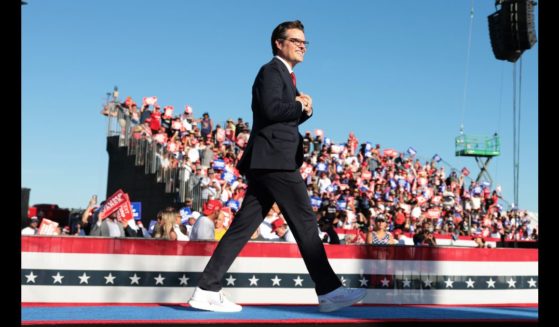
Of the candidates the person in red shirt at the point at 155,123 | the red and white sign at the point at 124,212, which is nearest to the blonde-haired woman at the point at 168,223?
the red and white sign at the point at 124,212

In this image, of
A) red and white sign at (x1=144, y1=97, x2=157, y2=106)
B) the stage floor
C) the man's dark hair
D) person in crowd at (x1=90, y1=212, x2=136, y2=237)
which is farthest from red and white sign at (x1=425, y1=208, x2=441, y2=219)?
the man's dark hair

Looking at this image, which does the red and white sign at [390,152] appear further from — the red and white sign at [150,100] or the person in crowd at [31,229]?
the person in crowd at [31,229]

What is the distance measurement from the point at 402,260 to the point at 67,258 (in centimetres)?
A: 375

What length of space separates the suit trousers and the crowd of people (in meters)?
5.37

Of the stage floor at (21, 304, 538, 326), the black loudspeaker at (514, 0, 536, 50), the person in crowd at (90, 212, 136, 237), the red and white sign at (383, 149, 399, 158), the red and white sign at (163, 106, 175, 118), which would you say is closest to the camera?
the stage floor at (21, 304, 538, 326)

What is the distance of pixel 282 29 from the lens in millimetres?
5082

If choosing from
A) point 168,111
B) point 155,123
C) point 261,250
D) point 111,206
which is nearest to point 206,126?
point 168,111

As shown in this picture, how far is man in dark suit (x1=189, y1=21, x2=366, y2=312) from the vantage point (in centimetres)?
486

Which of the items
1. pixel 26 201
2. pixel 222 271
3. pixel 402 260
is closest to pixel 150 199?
pixel 26 201

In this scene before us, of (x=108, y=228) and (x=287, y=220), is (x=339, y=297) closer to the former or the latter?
(x=287, y=220)

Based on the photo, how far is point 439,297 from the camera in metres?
7.80

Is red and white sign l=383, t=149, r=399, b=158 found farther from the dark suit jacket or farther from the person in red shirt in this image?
the dark suit jacket

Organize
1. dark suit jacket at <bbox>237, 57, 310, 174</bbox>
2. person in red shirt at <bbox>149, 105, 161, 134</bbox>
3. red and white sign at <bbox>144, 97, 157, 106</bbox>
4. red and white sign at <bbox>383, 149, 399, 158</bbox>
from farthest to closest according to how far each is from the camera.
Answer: red and white sign at <bbox>383, 149, 399, 158</bbox>
red and white sign at <bbox>144, 97, 157, 106</bbox>
person in red shirt at <bbox>149, 105, 161, 134</bbox>
dark suit jacket at <bbox>237, 57, 310, 174</bbox>
